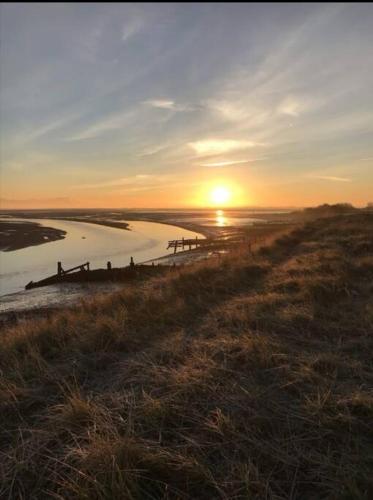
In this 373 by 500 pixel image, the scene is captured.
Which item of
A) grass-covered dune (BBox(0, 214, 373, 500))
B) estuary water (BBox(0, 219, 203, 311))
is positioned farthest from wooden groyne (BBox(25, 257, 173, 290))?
grass-covered dune (BBox(0, 214, 373, 500))

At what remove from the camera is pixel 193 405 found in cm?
403

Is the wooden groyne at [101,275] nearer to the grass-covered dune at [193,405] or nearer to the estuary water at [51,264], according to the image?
the estuary water at [51,264]

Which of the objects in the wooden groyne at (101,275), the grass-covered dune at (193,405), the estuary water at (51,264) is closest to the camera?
the grass-covered dune at (193,405)

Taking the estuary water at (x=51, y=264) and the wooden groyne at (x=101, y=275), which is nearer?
the estuary water at (x=51, y=264)

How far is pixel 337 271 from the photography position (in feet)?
37.1

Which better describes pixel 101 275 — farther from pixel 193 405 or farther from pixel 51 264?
pixel 193 405

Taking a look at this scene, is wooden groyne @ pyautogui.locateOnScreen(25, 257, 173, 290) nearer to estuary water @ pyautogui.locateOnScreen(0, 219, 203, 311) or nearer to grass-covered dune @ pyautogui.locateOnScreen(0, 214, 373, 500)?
estuary water @ pyautogui.locateOnScreen(0, 219, 203, 311)

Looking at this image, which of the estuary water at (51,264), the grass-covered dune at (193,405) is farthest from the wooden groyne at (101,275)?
the grass-covered dune at (193,405)

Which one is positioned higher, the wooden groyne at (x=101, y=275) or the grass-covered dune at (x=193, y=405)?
the grass-covered dune at (x=193, y=405)

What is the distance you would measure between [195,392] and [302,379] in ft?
4.54

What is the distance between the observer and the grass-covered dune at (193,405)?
300cm

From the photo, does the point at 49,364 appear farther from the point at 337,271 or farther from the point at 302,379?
the point at 337,271

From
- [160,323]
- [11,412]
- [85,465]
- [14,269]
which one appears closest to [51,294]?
[14,269]

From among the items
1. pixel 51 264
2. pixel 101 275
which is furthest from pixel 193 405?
pixel 51 264
